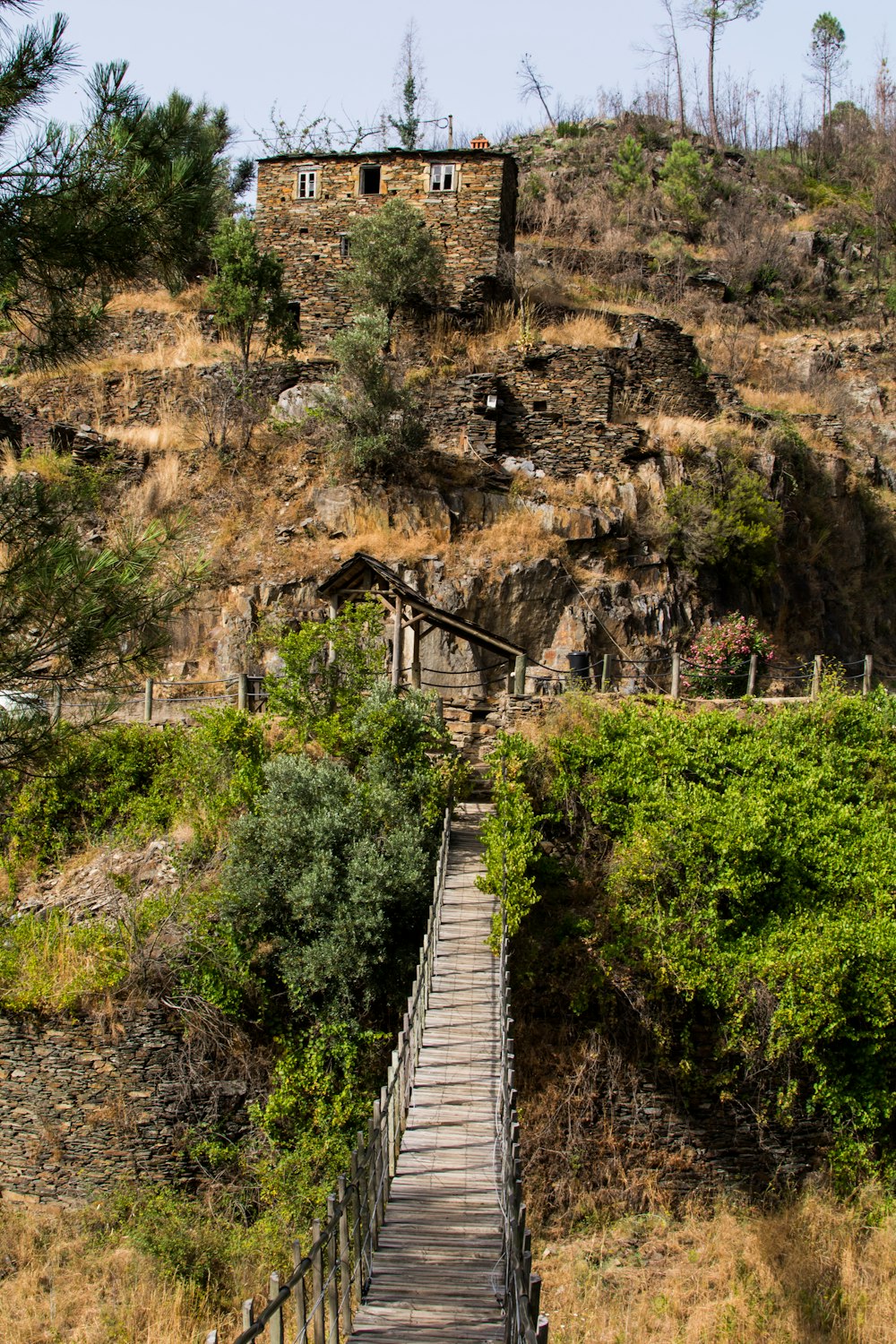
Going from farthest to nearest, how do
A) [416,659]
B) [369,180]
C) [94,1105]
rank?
[369,180] < [416,659] < [94,1105]

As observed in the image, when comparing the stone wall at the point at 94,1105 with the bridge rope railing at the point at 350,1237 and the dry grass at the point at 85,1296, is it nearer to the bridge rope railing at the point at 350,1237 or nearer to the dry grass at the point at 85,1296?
the dry grass at the point at 85,1296

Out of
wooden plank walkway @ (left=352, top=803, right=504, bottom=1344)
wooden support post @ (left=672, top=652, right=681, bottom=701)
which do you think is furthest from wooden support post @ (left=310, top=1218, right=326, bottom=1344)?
wooden support post @ (left=672, top=652, right=681, bottom=701)

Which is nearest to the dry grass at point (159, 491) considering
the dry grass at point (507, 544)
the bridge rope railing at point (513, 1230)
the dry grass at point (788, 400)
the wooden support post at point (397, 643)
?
the dry grass at point (507, 544)

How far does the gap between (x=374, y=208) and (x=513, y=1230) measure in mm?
26283

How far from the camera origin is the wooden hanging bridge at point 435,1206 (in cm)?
833

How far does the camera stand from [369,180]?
3009 centimetres

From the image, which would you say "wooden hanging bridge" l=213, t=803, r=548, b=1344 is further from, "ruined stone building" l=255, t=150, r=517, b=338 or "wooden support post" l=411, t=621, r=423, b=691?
"ruined stone building" l=255, t=150, r=517, b=338

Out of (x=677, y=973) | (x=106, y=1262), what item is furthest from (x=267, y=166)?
(x=106, y=1262)

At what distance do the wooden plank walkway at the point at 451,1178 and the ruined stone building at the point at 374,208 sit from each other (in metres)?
19.0

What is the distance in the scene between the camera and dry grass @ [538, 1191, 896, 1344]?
1212 centimetres

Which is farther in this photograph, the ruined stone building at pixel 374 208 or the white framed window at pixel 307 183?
the white framed window at pixel 307 183

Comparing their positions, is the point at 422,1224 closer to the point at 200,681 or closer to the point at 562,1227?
the point at 562,1227

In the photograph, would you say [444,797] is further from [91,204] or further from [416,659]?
[91,204]

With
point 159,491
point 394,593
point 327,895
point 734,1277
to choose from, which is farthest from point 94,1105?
point 159,491
